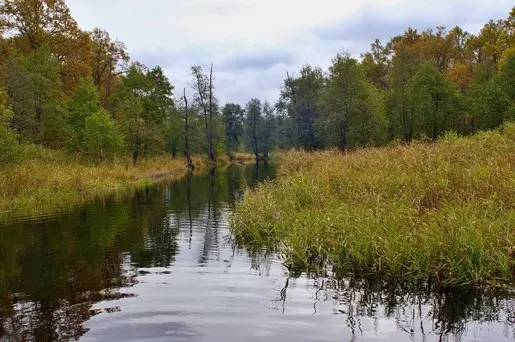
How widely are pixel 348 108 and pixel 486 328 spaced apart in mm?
40237

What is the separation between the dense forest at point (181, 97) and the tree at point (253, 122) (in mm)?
41683

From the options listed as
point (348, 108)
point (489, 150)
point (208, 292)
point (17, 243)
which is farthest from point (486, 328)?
point (348, 108)

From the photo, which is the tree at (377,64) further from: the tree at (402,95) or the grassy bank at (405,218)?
the grassy bank at (405,218)

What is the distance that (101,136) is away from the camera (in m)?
36.3

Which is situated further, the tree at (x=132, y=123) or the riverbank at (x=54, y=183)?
the tree at (x=132, y=123)

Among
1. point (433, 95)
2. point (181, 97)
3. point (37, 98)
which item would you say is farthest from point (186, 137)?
point (433, 95)

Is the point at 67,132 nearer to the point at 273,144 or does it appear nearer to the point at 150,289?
the point at 150,289

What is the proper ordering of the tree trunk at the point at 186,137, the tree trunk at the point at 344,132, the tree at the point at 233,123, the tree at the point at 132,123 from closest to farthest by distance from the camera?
the tree at the point at 132,123 < the tree trunk at the point at 344,132 < the tree trunk at the point at 186,137 < the tree at the point at 233,123

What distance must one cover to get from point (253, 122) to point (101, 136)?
2848 inches

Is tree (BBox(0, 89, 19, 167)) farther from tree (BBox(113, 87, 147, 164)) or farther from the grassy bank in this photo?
tree (BBox(113, 87, 147, 164))

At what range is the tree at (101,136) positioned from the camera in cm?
3612

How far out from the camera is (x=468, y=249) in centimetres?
796

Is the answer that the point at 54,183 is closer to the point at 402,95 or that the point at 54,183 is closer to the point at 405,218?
the point at 405,218

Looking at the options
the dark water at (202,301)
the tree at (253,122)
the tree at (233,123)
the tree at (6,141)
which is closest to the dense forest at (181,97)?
Answer: the tree at (6,141)
